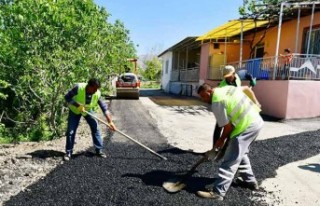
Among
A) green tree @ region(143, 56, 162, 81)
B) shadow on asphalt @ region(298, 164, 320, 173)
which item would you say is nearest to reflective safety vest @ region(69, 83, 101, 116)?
shadow on asphalt @ region(298, 164, 320, 173)

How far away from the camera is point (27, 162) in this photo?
6816 millimetres

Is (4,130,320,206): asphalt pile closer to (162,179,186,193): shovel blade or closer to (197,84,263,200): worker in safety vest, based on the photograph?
(162,179,186,193): shovel blade

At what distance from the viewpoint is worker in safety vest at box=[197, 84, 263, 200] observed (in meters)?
4.74

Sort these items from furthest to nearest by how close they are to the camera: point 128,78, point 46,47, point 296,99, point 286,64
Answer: point 128,78 < point 286,64 < point 296,99 < point 46,47

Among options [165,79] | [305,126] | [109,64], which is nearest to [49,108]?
[109,64]

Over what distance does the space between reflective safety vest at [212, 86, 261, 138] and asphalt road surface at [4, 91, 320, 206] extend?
104 cm

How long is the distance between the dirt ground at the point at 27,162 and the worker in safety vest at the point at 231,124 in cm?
275

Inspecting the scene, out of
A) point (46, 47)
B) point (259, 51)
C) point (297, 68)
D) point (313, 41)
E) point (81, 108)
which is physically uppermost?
point (313, 41)

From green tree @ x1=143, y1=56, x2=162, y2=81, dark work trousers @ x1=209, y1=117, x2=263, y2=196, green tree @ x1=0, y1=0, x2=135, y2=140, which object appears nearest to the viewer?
dark work trousers @ x1=209, y1=117, x2=263, y2=196

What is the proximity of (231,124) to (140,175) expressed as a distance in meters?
1.88

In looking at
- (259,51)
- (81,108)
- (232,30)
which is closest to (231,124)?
(81,108)

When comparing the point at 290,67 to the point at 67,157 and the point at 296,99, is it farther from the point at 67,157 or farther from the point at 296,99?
the point at 67,157

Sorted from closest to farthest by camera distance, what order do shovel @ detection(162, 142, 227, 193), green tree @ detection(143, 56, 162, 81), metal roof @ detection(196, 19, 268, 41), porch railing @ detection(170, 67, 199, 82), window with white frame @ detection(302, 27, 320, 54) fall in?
shovel @ detection(162, 142, 227, 193) → window with white frame @ detection(302, 27, 320, 54) → metal roof @ detection(196, 19, 268, 41) → porch railing @ detection(170, 67, 199, 82) → green tree @ detection(143, 56, 162, 81)

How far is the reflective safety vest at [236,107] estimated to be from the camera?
15.5 ft
